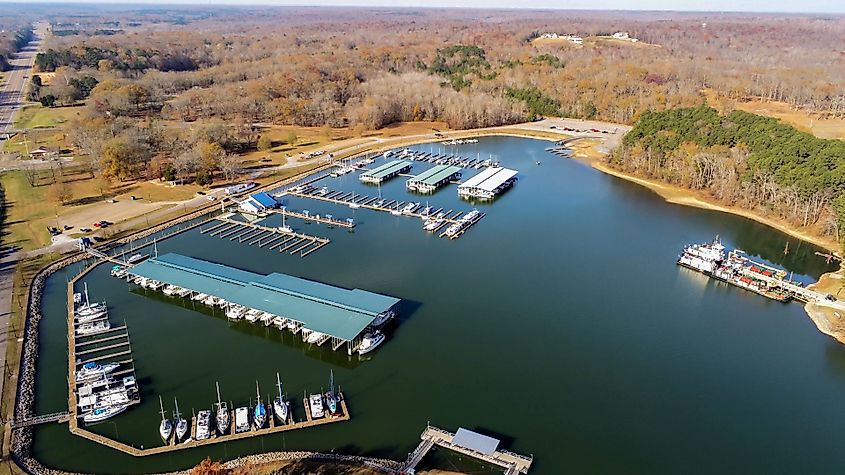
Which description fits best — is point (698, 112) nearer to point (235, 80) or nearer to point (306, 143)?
point (306, 143)

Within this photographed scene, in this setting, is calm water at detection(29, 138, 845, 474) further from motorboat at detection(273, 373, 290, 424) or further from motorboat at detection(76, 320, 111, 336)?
motorboat at detection(76, 320, 111, 336)

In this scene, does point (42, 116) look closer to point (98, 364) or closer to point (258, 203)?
point (258, 203)

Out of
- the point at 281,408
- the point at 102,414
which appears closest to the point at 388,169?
the point at 281,408

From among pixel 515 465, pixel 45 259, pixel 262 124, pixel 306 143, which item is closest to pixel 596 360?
pixel 515 465

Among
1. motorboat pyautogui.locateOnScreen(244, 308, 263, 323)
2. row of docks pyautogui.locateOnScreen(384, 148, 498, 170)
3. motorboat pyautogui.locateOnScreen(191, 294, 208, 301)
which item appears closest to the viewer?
motorboat pyautogui.locateOnScreen(244, 308, 263, 323)

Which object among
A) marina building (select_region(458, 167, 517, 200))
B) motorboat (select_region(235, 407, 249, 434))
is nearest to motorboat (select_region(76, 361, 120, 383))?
motorboat (select_region(235, 407, 249, 434))

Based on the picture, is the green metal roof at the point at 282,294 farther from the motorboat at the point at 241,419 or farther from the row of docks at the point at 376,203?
the row of docks at the point at 376,203

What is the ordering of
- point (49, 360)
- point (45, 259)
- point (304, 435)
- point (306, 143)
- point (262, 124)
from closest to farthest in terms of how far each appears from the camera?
point (304, 435), point (49, 360), point (45, 259), point (306, 143), point (262, 124)
